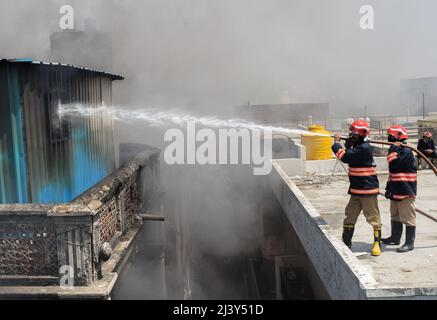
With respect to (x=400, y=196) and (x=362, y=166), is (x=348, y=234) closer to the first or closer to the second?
(x=400, y=196)

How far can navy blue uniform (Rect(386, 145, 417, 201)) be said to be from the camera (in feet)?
16.0

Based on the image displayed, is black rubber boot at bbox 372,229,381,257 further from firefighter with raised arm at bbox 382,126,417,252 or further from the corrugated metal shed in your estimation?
the corrugated metal shed

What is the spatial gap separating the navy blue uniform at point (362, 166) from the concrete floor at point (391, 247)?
2.24ft

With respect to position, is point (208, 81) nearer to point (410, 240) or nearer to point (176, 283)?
point (176, 283)

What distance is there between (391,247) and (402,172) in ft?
2.74

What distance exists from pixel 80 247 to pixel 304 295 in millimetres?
4848

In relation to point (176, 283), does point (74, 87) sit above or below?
above

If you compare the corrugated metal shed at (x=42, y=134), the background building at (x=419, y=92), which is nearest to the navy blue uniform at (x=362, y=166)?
the corrugated metal shed at (x=42, y=134)

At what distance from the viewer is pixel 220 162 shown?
1179cm

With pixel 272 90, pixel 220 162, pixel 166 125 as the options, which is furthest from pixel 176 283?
pixel 272 90

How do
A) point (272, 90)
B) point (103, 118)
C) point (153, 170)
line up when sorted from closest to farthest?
point (103, 118)
point (153, 170)
point (272, 90)

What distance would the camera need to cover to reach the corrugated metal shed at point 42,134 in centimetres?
472

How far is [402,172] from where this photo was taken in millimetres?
4918

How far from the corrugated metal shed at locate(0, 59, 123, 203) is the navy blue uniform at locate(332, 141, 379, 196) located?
10.5ft
